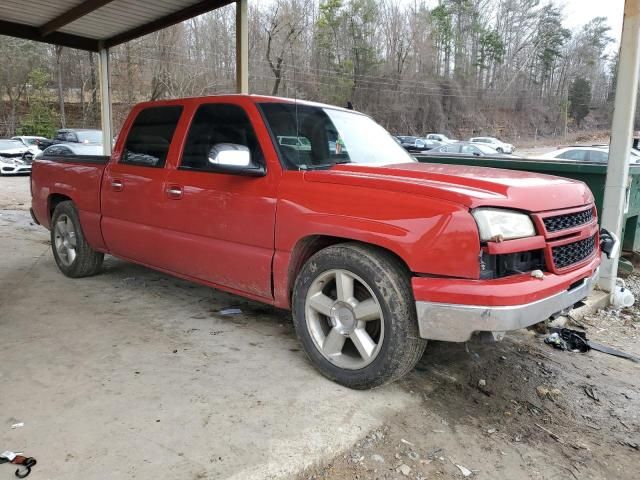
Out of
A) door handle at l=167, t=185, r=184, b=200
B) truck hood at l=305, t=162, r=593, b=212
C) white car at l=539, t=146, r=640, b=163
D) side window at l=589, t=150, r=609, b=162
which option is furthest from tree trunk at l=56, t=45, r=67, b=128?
truck hood at l=305, t=162, r=593, b=212

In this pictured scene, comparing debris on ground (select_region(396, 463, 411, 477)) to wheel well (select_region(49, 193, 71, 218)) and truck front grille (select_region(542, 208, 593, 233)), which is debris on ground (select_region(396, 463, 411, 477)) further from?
wheel well (select_region(49, 193, 71, 218))

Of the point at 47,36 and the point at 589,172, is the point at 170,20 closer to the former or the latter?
the point at 47,36

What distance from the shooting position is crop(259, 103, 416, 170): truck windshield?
3590 mm

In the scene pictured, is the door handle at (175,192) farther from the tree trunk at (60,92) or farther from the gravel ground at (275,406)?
the tree trunk at (60,92)

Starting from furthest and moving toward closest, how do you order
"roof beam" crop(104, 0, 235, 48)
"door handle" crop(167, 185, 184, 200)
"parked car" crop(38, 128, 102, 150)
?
"parked car" crop(38, 128, 102, 150), "roof beam" crop(104, 0, 235, 48), "door handle" crop(167, 185, 184, 200)

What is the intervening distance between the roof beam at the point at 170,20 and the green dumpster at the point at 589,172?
168 inches

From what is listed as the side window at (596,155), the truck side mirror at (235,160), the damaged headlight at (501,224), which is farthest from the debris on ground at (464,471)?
the side window at (596,155)

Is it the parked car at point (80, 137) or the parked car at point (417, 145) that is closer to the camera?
the parked car at point (417, 145)

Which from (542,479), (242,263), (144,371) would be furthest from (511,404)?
(144,371)

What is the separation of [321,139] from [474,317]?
181 cm

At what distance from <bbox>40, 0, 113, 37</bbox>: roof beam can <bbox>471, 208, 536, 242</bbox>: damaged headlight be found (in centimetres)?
741

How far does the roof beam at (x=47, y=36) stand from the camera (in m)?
9.54

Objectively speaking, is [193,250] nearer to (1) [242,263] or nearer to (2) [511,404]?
(1) [242,263]

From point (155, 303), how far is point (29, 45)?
50.1 metres
